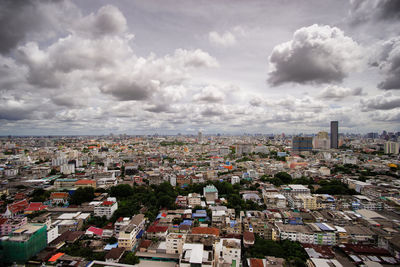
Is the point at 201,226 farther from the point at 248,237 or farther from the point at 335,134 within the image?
the point at 335,134

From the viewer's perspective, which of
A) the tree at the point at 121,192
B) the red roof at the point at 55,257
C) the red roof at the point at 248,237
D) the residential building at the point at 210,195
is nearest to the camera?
the red roof at the point at 55,257

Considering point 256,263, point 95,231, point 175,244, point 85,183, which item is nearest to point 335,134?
point 256,263

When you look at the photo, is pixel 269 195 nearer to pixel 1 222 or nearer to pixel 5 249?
pixel 5 249

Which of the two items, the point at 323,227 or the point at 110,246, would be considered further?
the point at 323,227

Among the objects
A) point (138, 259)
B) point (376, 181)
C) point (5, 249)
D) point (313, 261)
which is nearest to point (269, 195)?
point (313, 261)

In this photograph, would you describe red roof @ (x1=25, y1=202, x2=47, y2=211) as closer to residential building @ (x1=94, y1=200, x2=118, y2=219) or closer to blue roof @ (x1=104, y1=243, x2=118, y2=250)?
residential building @ (x1=94, y1=200, x2=118, y2=219)

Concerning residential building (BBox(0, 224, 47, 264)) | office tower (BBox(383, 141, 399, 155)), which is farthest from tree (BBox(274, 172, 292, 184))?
office tower (BBox(383, 141, 399, 155))

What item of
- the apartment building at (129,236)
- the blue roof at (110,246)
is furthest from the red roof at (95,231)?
the apartment building at (129,236)

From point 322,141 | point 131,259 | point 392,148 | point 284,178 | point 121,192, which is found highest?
point 322,141

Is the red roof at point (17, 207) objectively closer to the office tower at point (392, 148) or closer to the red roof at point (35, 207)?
the red roof at point (35, 207)
